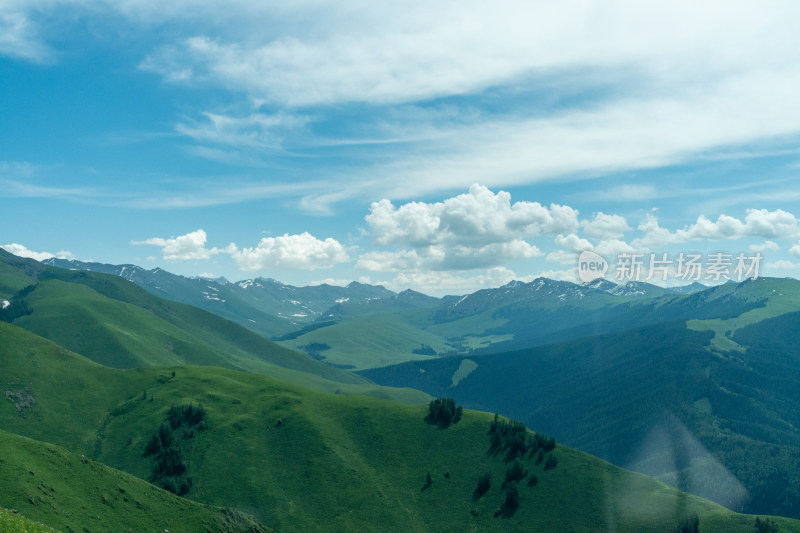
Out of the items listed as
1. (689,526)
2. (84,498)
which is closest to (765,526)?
(689,526)

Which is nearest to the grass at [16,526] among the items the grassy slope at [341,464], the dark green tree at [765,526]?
the grassy slope at [341,464]

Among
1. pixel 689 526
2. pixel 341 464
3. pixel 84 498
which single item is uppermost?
pixel 689 526

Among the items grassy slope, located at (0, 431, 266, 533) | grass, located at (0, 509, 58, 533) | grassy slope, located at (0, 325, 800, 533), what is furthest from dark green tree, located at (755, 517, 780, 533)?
grass, located at (0, 509, 58, 533)

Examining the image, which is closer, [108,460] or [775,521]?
[775,521]

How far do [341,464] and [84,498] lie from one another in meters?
77.1

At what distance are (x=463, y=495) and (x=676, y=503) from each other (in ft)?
180

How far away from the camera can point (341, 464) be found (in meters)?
163

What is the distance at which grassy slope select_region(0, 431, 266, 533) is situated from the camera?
87688 millimetres

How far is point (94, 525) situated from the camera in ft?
304

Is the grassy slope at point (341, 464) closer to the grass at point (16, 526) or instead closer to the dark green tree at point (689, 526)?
the dark green tree at point (689, 526)

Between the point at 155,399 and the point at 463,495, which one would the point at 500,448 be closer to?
the point at 463,495

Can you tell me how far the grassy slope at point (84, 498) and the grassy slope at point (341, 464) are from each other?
3907cm

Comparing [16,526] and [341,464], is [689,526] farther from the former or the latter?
[16,526]

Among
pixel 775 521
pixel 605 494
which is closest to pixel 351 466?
pixel 605 494
